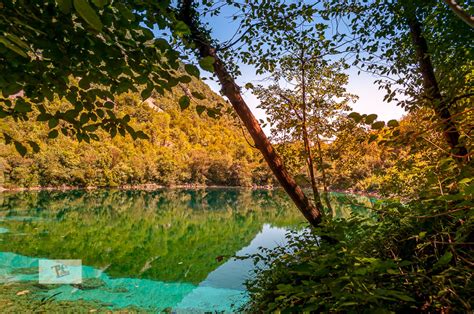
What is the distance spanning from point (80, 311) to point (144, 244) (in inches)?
392

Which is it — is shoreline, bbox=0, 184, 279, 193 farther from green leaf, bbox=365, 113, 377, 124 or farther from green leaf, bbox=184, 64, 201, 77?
green leaf, bbox=365, 113, 377, 124

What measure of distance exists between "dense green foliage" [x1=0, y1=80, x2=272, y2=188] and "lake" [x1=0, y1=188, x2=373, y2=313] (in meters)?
13.2

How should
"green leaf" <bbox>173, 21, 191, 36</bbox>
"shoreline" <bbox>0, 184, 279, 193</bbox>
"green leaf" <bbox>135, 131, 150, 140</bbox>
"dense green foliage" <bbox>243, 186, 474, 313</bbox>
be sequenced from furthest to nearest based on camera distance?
"shoreline" <bbox>0, 184, 279, 193</bbox>
"green leaf" <bbox>135, 131, 150, 140</bbox>
"green leaf" <bbox>173, 21, 191, 36</bbox>
"dense green foliage" <bbox>243, 186, 474, 313</bbox>

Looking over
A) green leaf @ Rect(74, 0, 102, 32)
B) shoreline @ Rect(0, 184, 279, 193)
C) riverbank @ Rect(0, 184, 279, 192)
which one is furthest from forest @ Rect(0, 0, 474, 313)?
riverbank @ Rect(0, 184, 279, 192)

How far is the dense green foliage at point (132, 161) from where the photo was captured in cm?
4872

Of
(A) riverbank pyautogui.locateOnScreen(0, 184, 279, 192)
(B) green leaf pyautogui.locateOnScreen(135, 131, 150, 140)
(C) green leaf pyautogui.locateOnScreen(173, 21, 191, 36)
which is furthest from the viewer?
(A) riverbank pyautogui.locateOnScreen(0, 184, 279, 192)

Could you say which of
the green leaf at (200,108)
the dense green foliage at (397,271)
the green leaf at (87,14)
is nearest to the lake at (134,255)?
the dense green foliage at (397,271)

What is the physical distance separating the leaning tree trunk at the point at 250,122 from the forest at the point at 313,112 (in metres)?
0.01

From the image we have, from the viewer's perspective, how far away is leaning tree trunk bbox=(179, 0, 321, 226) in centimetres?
315

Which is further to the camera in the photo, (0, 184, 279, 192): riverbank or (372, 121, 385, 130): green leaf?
(0, 184, 279, 192): riverbank

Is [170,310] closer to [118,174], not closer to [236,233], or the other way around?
[236,233]

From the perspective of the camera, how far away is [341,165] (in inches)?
259

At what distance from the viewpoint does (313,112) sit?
17.8ft

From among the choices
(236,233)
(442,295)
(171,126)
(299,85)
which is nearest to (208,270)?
Result: (236,233)
